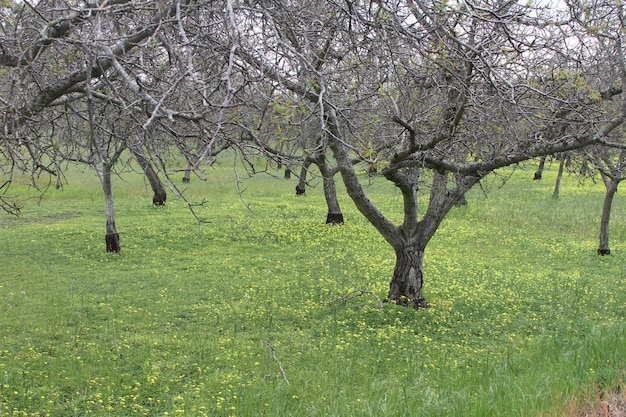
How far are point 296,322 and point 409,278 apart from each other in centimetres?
205

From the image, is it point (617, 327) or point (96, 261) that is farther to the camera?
point (96, 261)

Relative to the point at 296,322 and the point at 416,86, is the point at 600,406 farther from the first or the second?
the point at 296,322

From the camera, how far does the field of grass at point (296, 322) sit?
5992mm

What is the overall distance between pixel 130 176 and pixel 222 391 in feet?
98.6

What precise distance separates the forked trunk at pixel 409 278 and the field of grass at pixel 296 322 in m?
0.30

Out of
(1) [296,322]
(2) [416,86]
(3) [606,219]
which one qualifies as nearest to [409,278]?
(1) [296,322]

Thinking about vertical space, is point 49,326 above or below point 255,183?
A: below

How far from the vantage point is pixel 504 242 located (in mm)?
16766

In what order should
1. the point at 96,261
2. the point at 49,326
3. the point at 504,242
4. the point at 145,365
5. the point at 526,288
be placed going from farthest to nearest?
the point at 504,242
the point at 96,261
the point at 526,288
the point at 49,326
the point at 145,365

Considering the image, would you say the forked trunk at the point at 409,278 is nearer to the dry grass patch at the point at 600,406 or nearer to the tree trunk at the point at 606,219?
the dry grass patch at the point at 600,406

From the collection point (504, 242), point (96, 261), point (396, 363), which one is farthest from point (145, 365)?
point (504, 242)

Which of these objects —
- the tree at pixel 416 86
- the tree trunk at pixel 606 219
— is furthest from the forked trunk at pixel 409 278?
the tree trunk at pixel 606 219

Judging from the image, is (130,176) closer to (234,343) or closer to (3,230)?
(3,230)

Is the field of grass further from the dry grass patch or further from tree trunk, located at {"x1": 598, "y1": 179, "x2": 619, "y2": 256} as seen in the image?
tree trunk, located at {"x1": 598, "y1": 179, "x2": 619, "y2": 256}
